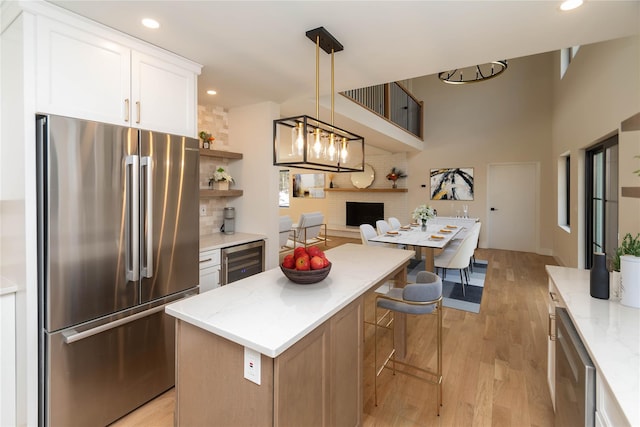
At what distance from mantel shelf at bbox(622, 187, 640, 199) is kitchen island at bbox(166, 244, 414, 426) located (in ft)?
6.84

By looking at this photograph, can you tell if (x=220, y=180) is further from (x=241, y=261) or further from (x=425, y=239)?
(x=425, y=239)

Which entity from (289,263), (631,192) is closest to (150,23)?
(289,263)

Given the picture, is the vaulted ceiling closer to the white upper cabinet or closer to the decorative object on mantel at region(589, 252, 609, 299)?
the white upper cabinet

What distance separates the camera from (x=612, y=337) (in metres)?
1.20

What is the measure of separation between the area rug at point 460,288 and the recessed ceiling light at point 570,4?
2988mm

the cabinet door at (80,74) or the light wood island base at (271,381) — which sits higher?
the cabinet door at (80,74)

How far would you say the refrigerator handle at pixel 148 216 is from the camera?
197 centimetres

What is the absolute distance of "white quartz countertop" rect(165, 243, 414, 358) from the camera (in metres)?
1.18

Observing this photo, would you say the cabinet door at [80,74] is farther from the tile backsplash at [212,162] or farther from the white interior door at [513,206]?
the white interior door at [513,206]

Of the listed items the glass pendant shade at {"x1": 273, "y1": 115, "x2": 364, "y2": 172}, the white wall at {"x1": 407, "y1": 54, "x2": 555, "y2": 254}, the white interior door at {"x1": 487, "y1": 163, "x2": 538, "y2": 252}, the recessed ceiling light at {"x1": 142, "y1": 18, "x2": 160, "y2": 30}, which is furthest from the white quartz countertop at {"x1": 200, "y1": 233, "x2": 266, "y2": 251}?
the white interior door at {"x1": 487, "y1": 163, "x2": 538, "y2": 252}

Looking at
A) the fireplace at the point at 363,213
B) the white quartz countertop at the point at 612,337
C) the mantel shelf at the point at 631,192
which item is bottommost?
the white quartz countertop at the point at 612,337

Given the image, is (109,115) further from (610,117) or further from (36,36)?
(610,117)

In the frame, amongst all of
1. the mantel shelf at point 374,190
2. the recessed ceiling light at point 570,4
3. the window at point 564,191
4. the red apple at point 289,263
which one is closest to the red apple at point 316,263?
the red apple at point 289,263

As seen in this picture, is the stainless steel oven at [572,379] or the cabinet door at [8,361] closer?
the stainless steel oven at [572,379]
